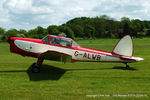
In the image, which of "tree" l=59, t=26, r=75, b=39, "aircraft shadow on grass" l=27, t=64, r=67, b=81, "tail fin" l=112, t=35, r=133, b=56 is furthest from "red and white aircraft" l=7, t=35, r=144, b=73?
"tree" l=59, t=26, r=75, b=39

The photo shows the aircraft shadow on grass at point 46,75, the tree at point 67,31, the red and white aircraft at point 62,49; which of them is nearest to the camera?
the aircraft shadow on grass at point 46,75

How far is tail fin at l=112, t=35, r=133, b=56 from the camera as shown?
10805 millimetres

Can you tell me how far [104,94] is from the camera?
6246 millimetres

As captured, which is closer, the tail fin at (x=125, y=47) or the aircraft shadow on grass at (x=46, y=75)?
the aircraft shadow on grass at (x=46, y=75)

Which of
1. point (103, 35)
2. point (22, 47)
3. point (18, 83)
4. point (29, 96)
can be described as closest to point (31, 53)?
point (22, 47)

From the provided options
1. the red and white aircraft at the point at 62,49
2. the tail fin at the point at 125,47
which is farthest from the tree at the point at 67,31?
the red and white aircraft at the point at 62,49

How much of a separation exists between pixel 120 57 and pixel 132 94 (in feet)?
15.8

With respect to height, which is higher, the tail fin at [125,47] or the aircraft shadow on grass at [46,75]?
the tail fin at [125,47]

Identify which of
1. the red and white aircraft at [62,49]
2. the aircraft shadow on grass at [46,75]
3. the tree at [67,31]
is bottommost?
the aircraft shadow on grass at [46,75]

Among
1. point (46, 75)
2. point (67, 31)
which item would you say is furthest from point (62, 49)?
point (67, 31)

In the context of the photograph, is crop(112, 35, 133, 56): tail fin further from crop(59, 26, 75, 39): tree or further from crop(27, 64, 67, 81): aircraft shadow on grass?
crop(59, 26, 75, 39): tree

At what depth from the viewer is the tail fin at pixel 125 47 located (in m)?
10.8

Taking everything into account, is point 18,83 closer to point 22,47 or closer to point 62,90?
point 62,90

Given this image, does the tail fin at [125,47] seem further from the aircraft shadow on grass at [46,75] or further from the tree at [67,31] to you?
the tree at [67,31]
